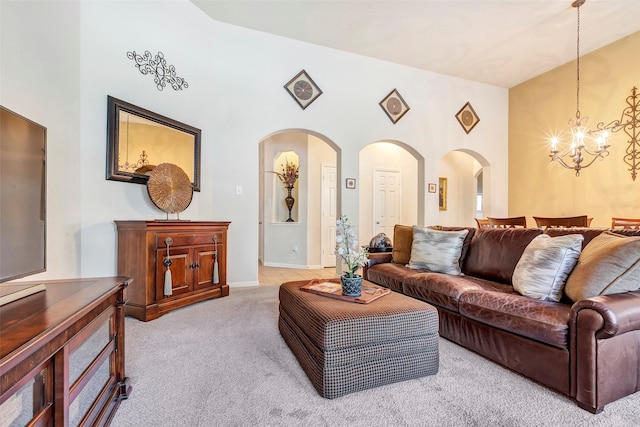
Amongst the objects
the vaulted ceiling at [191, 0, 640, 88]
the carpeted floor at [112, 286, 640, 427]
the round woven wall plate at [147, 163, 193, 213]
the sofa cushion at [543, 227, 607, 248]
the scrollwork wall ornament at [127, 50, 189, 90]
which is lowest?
the carpeted floor at [112, 286, 640, 427]

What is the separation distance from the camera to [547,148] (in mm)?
5250

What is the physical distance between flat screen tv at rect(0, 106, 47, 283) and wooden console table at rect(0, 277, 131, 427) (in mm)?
148

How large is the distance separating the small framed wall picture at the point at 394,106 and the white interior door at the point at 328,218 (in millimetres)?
1603

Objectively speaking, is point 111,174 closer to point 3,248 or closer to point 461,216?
point 3,248

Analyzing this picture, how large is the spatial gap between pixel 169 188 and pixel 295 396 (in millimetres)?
2457

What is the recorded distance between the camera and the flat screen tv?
115 cm

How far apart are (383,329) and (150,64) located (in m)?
3.36

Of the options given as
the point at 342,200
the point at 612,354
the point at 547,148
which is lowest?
the point at 612,354

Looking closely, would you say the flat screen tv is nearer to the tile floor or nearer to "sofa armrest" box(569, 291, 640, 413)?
"sofa armrest" box(569, 291, 640, 413)

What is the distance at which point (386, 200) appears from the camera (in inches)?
255

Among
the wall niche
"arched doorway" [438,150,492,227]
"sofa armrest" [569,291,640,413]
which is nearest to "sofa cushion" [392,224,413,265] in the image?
"sofa armrest" [569,291,640,413]

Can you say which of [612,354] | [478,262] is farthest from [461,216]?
[612,354]

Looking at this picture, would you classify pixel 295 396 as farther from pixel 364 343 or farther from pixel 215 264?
pixel 215 264

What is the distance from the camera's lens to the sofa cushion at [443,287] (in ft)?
7.16
